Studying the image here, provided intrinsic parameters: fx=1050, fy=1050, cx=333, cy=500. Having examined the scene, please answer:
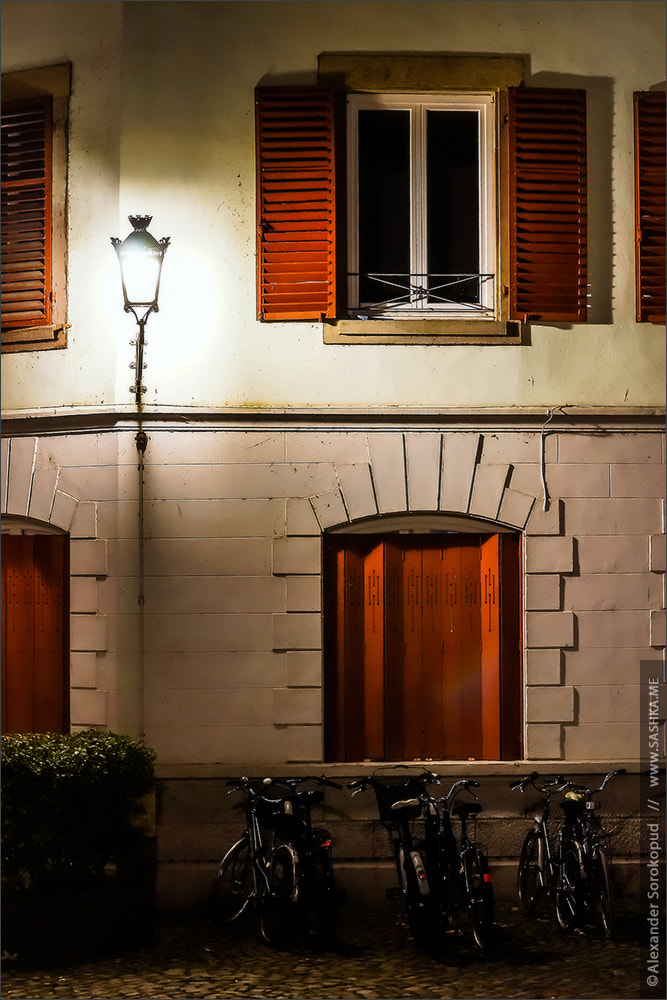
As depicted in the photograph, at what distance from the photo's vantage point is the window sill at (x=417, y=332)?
834 cm

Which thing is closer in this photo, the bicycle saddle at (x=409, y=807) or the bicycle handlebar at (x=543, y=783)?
the bicycle saddle at (x=409, y=807)

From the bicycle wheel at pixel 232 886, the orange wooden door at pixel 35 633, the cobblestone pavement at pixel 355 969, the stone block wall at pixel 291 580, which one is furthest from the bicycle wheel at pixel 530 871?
the orange wooden door at pixel 35 633

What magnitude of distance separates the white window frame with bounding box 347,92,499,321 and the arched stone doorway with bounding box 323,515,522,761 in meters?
1.69

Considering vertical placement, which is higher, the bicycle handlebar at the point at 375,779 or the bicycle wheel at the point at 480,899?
the bicycle handlebar at the point at 375,779

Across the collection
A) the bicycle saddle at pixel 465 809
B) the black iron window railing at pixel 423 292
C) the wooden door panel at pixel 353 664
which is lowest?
the bicycle saddle at pixel 465 809

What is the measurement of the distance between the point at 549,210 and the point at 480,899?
524 centimetres

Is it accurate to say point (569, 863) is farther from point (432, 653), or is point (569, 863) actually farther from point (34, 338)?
point (34, 338)

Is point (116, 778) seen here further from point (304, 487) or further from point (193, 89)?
point (193, 89)

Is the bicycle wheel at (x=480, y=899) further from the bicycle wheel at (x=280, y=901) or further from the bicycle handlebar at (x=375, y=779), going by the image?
the bicycle wheel at (x=280, y=901)

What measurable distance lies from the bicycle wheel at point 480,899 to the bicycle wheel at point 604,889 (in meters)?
0.82

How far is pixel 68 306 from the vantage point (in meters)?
8.49

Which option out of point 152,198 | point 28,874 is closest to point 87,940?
point 28,874

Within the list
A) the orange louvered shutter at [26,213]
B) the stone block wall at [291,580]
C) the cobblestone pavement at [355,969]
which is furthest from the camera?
the orange louvered shutter at [26,213]

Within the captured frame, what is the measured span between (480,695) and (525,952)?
2.01m
